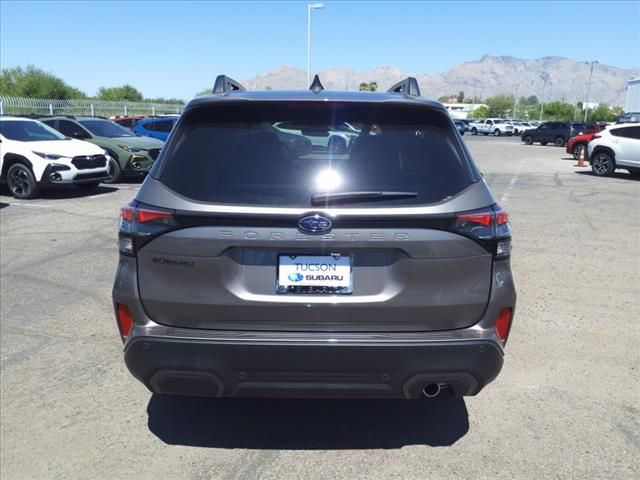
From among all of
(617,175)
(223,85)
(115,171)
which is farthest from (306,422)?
(617,175)

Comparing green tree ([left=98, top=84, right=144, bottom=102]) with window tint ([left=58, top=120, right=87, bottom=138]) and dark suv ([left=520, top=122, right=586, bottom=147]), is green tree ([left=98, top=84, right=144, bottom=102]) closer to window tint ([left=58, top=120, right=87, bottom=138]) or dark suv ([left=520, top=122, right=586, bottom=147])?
dark suv ([left=520, top=122, right=586, bottom=147])

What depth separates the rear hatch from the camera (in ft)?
8.59

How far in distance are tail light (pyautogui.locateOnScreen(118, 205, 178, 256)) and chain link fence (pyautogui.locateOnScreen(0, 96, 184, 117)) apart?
2647 centimetres

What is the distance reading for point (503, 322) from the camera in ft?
9.34

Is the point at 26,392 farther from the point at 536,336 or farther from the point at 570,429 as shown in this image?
the point at 536,336

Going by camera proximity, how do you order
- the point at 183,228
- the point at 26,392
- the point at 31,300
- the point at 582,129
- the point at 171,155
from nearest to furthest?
the point at 183,228 < the point at 171,155 < the point at 26,392 < the point at 31,300 < the point at 582,129

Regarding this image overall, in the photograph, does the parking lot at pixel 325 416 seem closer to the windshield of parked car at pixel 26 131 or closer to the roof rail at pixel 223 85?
the roof rail at pixel 223 85

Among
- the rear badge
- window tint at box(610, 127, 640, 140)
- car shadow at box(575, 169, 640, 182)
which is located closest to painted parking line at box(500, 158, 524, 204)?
car shadow at box(575, 169, 640, 182)

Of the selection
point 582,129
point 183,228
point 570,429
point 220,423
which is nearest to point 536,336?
point 570,429

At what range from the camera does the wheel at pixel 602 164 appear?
59.7ft

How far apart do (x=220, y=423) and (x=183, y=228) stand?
1.43m

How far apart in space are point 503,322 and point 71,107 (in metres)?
34.4

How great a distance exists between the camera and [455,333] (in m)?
2.75

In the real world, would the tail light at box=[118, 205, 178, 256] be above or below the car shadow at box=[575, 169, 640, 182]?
above
